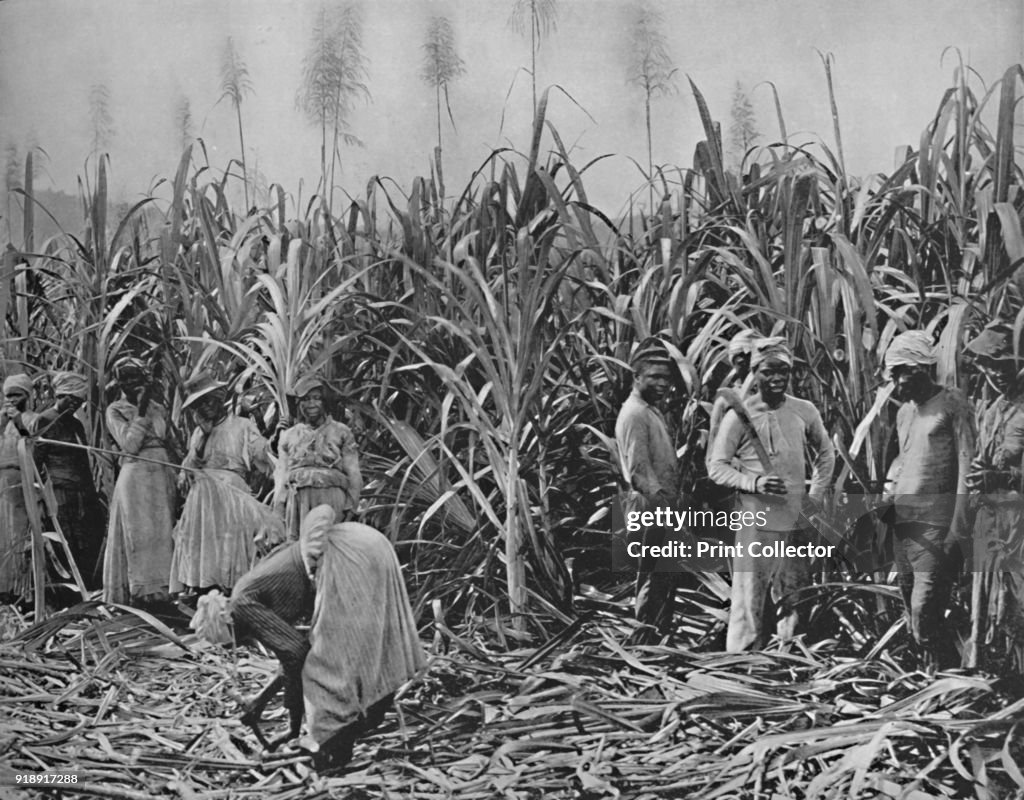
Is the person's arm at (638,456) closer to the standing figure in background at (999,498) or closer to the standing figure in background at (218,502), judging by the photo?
the standing figure in background at (999,498)

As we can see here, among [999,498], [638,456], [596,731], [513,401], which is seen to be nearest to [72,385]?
[513,401]

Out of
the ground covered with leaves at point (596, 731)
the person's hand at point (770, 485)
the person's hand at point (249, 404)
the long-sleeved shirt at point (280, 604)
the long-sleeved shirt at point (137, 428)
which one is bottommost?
the ground covered with leaves at point (596, 731)

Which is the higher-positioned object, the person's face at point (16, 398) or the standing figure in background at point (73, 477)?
the person's face at point (16, 398)

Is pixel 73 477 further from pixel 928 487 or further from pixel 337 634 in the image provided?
pixel 928 487

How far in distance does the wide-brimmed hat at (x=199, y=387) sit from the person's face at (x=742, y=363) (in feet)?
4.83

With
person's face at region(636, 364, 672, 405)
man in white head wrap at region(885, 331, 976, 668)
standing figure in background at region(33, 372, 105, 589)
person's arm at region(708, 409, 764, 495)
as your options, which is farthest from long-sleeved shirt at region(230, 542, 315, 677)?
man in white head wrap at region(885, 331, 976, 668)

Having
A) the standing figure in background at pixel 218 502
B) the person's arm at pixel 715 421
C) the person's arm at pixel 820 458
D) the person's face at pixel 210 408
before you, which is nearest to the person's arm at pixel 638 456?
the person's arm at pixel 715 421

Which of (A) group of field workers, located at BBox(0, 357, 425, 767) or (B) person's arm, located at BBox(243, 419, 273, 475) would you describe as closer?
(A) group of field workers, located at BBox(0, 357, 425, 767)

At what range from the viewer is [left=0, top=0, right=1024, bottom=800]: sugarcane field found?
2.58 metres

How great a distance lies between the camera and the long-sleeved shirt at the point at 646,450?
103 inches

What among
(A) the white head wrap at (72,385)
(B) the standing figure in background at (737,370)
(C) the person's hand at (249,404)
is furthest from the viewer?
(A) the white head wrap at (72,385)

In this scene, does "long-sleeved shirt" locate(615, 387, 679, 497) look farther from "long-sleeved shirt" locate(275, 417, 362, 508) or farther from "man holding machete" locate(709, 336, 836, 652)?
"long-sleeved shirt" locate(275, 417, 362, 508)

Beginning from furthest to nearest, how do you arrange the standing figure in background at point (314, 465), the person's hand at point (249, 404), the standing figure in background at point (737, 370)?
1. the person's hand at point (249, 404)
2. the standing figure in background at point (314, 465)
3. the standing figure in background at point (737, 370)

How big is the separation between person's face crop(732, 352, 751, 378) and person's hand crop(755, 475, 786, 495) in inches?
11.1
